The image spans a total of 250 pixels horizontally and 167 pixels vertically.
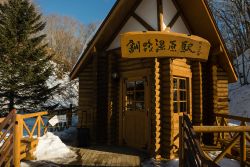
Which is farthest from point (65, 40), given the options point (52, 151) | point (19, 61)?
point (52, 151)

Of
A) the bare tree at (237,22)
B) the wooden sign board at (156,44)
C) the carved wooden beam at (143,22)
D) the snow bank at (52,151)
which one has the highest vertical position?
the bare tree at (237,22)

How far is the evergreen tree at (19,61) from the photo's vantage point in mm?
15883

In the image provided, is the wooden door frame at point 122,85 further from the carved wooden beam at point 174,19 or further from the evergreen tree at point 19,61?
the evergreen tree at point 19,61

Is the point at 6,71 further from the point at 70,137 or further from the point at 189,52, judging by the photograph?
the point at 189,52

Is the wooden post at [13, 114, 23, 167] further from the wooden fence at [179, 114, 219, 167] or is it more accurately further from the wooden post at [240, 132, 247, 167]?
the wooden post at [240, 132, 247, 167]

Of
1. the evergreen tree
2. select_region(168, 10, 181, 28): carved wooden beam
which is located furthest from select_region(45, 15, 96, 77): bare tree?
select_region(168, 10, 181, 28): carved wooden beam

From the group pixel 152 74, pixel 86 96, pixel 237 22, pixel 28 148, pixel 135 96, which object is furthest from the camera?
pixel 237 22

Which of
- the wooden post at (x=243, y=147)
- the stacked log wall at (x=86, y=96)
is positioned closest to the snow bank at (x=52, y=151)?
the stacked log wall at (x=86, y=96)

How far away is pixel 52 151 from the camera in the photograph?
7.95m

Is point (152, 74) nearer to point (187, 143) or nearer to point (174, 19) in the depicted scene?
point (174, 19)

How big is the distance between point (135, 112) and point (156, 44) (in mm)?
2432

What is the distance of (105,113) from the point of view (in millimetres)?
9703

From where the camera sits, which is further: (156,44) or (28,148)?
(156,44)

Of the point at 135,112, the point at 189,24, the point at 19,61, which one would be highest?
the point at 189,24
